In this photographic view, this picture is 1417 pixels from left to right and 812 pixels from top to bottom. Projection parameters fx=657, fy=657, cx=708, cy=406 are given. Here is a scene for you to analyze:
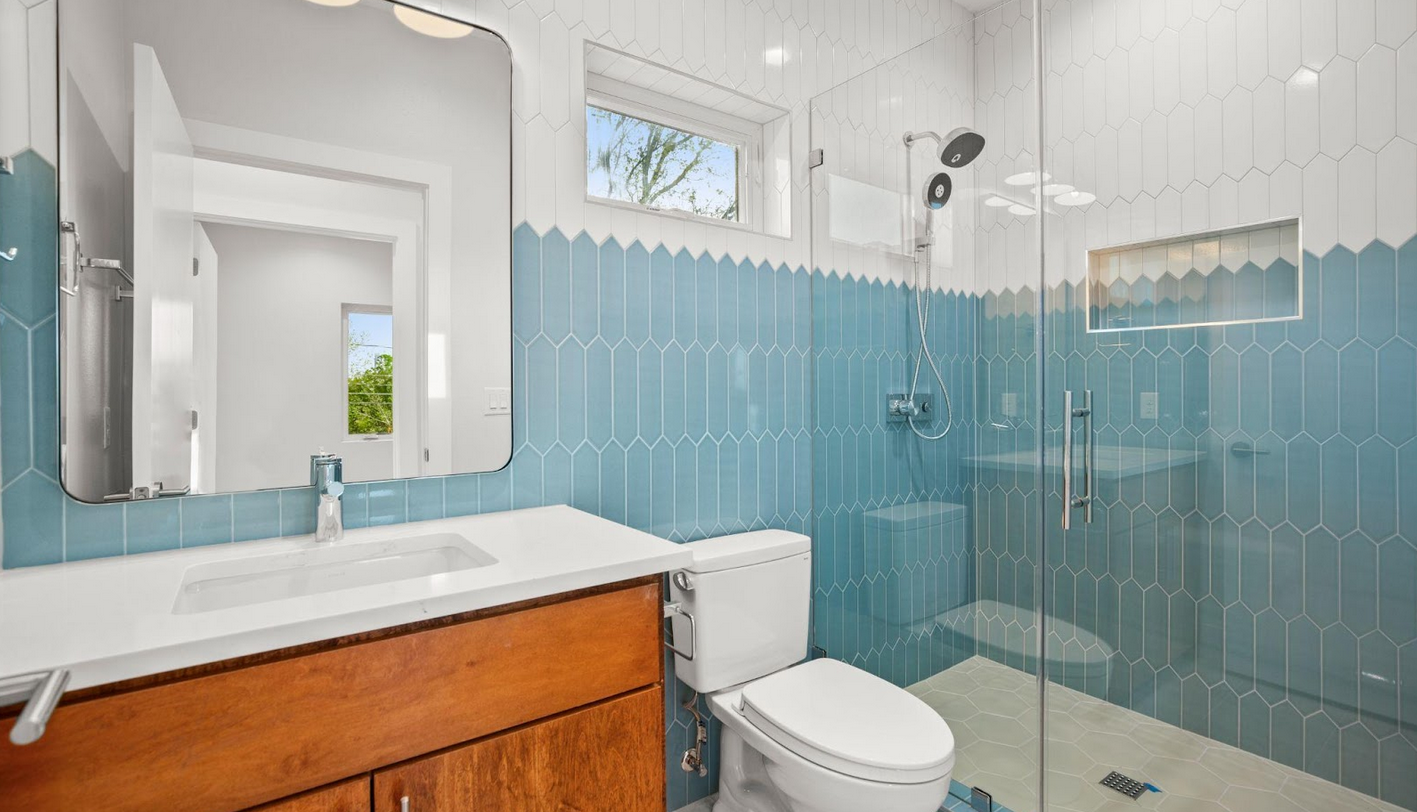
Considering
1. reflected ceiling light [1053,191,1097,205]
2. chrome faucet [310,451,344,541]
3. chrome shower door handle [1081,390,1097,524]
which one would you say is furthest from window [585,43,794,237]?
chrome shower door handle [1081,390,1097,524]

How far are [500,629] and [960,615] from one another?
1.33 m

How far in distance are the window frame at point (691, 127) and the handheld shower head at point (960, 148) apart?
1.82 feet

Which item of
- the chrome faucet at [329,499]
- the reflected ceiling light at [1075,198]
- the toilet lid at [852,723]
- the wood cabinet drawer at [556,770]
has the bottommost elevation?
the toilet lid at [852,723]

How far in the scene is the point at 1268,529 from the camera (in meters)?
1.39

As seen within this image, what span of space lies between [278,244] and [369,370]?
0.95ft

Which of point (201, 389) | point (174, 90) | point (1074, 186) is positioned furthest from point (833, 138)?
point (201, 389)

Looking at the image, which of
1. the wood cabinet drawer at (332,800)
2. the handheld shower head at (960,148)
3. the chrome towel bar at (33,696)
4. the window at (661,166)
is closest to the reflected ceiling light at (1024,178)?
the handheld shower head at (960,148)

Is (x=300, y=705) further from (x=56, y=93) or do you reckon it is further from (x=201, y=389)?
(x=56, y=93)

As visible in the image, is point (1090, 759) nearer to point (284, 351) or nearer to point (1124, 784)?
point (1124, 784)

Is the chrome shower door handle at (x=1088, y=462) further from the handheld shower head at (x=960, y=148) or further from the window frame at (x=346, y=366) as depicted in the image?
the window frame at (x=346, y=366)

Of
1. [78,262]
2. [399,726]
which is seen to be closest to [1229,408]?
[399,726]

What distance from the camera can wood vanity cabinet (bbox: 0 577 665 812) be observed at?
0.73m

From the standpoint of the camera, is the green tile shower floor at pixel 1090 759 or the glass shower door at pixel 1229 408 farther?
the green tile shower floor at pixel 1090 759

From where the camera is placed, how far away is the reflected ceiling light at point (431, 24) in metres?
1.41
